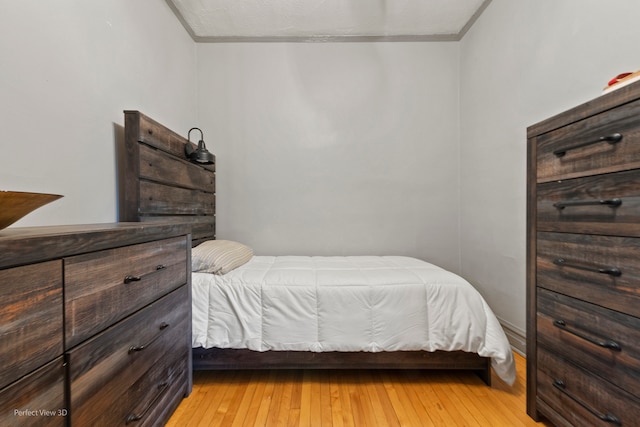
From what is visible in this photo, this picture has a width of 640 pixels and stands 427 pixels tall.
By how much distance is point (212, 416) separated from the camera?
133 cm

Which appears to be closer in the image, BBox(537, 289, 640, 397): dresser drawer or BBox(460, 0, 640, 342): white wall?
BBox(537, 289, 640, 397): dresser drawer

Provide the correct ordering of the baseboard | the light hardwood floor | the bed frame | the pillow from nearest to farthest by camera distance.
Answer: the light hardwood floor
the bed frame
the pillow
the baseboard

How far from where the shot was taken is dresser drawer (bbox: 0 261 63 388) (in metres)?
0.55

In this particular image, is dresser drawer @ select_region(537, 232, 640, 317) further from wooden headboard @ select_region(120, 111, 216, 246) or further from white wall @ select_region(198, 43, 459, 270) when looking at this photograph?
wooden headboard @ select_region(120, 111, 216, 246)

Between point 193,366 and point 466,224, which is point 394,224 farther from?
point 193,366

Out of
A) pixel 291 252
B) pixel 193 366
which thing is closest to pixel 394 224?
pixel 291 252

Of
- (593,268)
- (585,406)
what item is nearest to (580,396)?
(585,406)

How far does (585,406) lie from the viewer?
0.99 m

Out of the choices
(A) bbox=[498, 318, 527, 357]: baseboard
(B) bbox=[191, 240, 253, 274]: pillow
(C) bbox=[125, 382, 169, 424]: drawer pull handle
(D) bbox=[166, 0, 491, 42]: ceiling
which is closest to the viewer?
(C) bbox=[125, 382, 169, 424]: drawer pull handle

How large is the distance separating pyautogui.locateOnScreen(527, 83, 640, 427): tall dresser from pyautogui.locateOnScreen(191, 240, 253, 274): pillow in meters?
1.68

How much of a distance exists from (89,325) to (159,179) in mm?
1128

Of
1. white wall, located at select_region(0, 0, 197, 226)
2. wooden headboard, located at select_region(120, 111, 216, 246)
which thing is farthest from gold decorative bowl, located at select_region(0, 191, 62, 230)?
wooden headboard, located at select_region(120, 111, 216, 246)

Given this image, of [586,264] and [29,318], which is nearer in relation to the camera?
[29,318]

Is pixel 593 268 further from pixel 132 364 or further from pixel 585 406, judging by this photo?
pixel 132 364
